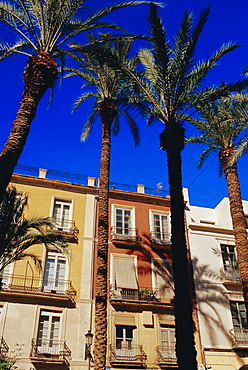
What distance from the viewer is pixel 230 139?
20.4 metres

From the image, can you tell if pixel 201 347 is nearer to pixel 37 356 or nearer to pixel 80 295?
pixel 80 295

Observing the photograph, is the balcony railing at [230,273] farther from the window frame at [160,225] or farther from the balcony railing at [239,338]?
the window frame at [160,225]

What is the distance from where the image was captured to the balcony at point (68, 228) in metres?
22.6

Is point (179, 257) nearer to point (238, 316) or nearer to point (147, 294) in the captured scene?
point (147, 294)

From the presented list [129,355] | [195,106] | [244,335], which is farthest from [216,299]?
[195,106]

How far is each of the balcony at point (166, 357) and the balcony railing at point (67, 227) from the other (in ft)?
27.1

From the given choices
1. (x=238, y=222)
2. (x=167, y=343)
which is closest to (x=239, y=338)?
(x=167, y=343)

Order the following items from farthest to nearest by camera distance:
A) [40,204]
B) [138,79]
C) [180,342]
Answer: [40,204] < [138,79] < [180,342]

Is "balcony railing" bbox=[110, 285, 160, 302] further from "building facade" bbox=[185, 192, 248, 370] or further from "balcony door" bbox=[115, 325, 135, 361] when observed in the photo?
"building facade" bbox=[185, 192, 248, 370]

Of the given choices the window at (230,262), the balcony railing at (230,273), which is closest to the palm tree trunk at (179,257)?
the balcony railing at (230,273)

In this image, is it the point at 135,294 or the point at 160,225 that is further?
the point at 160,225

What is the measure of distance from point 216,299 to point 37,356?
11.6m

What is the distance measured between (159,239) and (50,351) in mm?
9817

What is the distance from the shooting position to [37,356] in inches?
736
